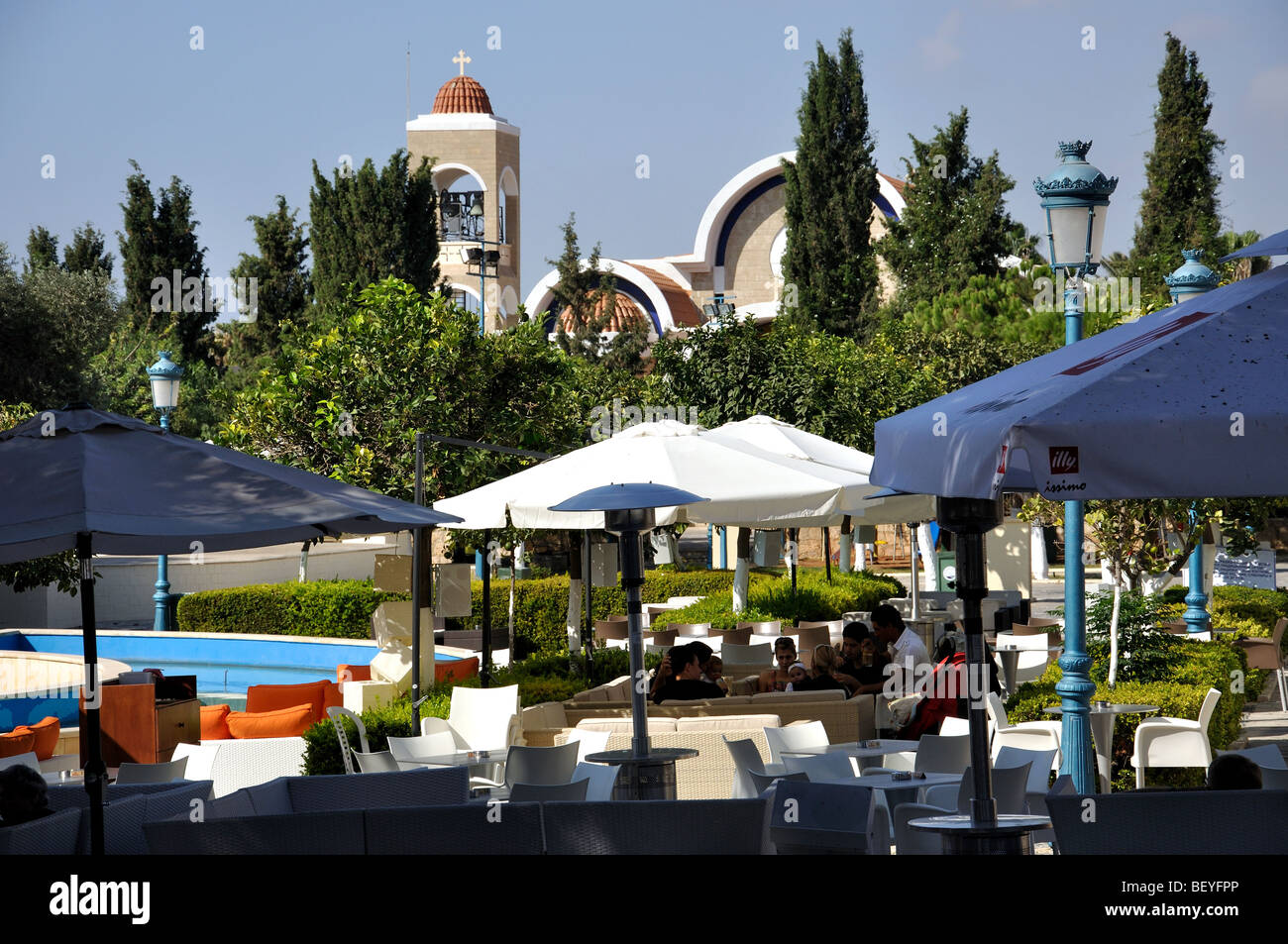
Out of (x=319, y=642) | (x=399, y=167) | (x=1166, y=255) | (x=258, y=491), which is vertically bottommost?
(x=319, y=642)

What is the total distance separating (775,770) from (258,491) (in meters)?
3.71

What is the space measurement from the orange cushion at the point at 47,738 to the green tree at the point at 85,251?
40.5 meters

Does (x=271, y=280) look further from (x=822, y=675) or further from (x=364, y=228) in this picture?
(x=822, y=675)

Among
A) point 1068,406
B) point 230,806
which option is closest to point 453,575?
point 230,806

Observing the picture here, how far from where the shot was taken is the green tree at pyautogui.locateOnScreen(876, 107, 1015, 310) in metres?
38.4

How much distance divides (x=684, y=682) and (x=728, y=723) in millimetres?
1147

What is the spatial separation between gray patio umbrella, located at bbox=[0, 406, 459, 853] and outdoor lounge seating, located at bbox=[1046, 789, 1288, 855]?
9.84 feet

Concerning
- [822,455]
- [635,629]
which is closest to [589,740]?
[635,629]

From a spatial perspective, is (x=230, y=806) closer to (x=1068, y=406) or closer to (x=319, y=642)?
(x=1068, y=406)

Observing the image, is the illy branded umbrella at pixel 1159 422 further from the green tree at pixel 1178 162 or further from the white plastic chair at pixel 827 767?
the green tree at pixel 1178 162

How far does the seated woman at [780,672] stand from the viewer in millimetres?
10555

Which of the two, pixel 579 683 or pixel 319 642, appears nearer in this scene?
pixel 579 683
